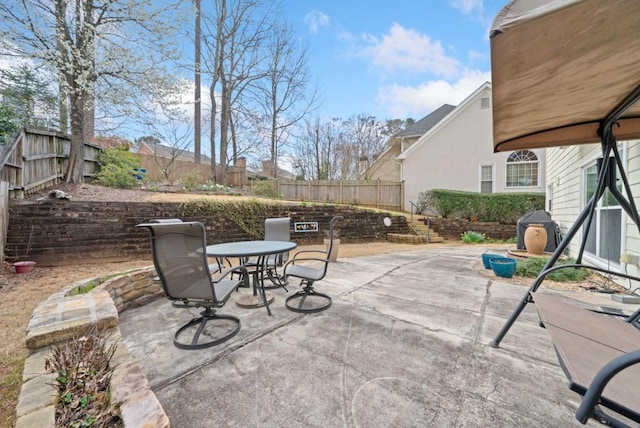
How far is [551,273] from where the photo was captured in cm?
463

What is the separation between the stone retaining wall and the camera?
1.18m

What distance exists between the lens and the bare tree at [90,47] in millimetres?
6484

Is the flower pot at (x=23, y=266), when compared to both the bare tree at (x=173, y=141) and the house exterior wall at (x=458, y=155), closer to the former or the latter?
the bare tree at (x=173, y=141)

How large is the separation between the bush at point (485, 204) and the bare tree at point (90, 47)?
37.9 ft

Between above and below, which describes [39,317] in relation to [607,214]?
below

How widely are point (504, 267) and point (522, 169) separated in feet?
31.4

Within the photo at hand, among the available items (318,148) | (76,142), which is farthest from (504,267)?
(318,148)

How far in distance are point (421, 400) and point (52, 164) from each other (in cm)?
920

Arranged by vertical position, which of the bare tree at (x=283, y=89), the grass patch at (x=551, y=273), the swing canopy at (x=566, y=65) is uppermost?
the bare tree at (x=283, y=89)

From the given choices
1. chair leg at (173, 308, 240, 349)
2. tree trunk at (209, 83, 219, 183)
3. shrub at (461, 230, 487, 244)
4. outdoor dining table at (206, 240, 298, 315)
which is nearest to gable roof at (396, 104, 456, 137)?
shrub at (461, 230, 487, 244)

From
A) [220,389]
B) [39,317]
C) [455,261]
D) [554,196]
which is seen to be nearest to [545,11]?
[220,389]

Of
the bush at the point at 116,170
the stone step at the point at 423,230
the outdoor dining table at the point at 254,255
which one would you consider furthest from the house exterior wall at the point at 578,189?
the bush at the point at 116,170

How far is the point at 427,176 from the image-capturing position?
13.4m

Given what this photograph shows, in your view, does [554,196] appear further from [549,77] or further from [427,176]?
[549,77]
